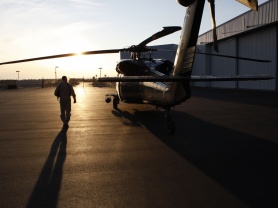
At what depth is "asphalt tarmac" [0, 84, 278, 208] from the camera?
4977 mm

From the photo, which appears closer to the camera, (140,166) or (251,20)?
(140,166)

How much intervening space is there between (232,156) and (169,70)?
6.98 meters

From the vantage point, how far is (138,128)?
1188 centimetres

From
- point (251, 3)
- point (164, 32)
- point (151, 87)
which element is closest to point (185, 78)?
point (251, 3)

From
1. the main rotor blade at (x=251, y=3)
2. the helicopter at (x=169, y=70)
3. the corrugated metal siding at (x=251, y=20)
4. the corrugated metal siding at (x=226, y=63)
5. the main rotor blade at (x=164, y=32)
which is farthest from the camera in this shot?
the corrugated metal siding at (x=226, y=63)

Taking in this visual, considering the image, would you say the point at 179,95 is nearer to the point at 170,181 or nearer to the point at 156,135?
the point at 156,135

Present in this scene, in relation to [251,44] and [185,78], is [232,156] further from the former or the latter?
[251,44]

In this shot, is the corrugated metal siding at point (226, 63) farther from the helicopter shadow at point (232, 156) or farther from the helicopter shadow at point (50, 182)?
the helicopter shadow at point (50, 182)

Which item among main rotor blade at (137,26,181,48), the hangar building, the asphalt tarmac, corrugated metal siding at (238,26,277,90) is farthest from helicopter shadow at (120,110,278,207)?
corrugated metal siding at (238,26,277,90)

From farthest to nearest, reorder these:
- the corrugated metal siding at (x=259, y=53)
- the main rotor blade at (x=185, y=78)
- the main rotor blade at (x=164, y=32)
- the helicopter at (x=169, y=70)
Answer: the corrugated metal siding at (x=259, y=53) < the main rotor blade at (x=164, y=32) < the helicopter at (x=169, y=70) < the main rotor blade at (x=185, y=78)

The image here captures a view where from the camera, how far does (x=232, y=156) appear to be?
7562 mm

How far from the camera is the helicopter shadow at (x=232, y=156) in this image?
530 cm

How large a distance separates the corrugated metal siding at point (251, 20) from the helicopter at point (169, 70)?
84.4ft

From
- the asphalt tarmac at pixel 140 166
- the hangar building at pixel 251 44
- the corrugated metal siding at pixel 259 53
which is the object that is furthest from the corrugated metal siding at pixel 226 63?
the asphalt tarmac at pixel 140 166
